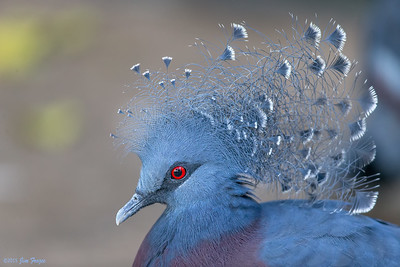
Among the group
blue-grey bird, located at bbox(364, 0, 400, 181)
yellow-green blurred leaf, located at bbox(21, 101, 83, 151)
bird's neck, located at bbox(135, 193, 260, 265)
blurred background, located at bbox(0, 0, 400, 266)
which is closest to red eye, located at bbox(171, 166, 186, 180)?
bird's neck, located at bbox(135, 193, 260, 265)

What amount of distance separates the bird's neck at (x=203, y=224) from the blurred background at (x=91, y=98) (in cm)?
81

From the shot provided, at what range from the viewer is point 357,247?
7.03ft

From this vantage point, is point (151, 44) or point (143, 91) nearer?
point (143, 91)

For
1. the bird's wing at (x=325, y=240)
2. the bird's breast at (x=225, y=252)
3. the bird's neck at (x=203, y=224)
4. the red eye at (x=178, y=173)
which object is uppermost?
the red eye at (x=178, y=173)

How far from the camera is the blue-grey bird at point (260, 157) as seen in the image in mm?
2158

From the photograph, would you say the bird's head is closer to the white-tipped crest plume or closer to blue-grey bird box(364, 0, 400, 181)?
the white-tipped crest plume

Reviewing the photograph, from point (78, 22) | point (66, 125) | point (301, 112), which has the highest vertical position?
point (78, 22)

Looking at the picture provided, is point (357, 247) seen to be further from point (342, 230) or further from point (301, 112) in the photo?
point (301, 112)

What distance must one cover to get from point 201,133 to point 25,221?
2.53 meters

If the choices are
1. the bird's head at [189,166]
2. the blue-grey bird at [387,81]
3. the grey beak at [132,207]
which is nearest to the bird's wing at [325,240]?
the bird's head at [189,166]

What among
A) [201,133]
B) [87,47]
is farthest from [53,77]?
[201,133]

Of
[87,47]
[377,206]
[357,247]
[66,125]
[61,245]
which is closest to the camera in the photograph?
[357,247]

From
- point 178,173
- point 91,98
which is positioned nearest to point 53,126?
point 91,98

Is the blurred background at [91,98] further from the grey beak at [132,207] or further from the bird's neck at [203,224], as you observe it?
the bird's neck at [203,224]
